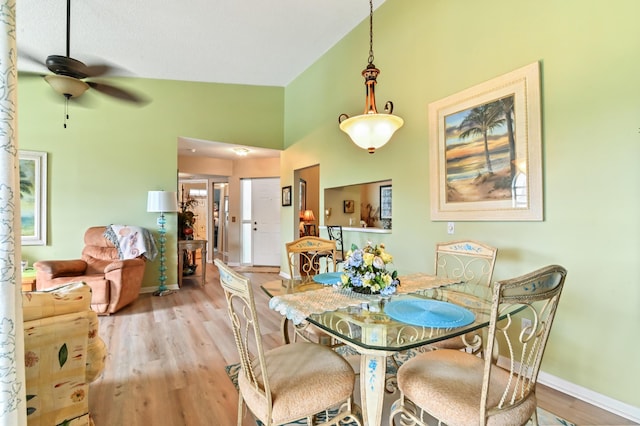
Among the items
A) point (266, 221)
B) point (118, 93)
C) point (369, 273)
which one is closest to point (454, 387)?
point (369, 273)

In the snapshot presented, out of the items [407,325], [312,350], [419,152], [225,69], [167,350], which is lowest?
[167,350]

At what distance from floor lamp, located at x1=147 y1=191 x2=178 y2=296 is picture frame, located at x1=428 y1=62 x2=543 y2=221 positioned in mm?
3780

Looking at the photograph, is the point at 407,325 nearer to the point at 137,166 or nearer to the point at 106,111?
the point at 137,166

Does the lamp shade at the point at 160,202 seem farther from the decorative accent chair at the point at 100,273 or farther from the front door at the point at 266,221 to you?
the front door at the point at 266,221

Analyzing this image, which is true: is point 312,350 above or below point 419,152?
below

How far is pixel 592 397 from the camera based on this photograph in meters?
1.99

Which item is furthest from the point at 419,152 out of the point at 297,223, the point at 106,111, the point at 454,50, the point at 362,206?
the point at 106,111

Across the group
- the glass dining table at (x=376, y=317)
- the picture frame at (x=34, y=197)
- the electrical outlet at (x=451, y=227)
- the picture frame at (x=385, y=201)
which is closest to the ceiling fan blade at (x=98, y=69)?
the glass dining table at (x=376, y=317)

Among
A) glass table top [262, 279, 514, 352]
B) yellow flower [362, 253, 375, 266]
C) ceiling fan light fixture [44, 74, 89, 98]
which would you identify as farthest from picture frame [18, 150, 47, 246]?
yellow flower [362, 253, 375, 266]

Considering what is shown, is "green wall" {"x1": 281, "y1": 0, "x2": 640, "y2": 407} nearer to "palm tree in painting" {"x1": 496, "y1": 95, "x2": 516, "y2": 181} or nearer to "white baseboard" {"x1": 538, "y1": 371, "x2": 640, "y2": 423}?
"white baseboard" {"x1": 538, "y1": 371, "x2": 640, "y2": 423}

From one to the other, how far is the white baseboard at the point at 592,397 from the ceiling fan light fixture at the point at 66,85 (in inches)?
168

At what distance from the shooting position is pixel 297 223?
5.74 meters

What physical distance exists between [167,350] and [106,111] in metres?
3.91

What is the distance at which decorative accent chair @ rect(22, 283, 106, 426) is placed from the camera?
1.35 metres
